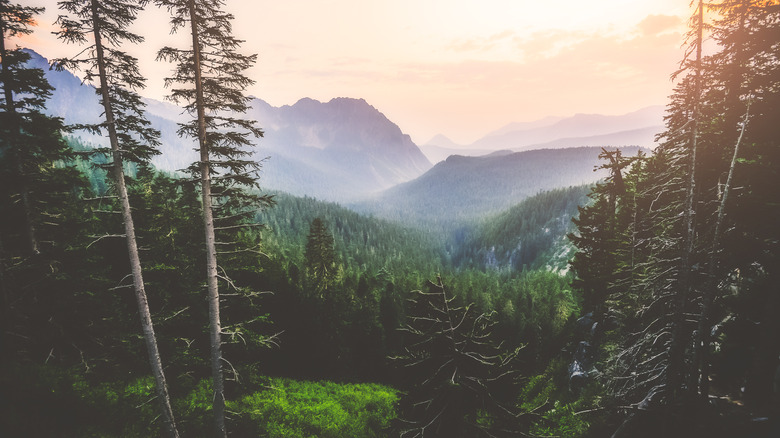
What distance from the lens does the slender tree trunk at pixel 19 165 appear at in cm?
1287

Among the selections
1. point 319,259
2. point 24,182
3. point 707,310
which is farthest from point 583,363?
point 24,182

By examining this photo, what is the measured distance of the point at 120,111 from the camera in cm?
1070

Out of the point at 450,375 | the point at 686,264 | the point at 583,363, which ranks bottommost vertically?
the point at 583,363

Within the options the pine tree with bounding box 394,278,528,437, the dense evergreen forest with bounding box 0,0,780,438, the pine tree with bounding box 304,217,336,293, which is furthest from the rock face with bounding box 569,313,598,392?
the pine tree with bounding box 304,217,336,293

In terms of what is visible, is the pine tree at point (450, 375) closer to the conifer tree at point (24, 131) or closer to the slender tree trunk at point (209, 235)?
the slender tree trunk at point (209, 235)

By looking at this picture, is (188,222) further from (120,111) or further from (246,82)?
(246,82)

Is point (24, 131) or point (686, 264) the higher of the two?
point (24, 131)

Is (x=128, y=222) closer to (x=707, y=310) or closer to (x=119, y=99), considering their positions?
(x=119, y=99)

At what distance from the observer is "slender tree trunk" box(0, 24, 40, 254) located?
12.9m

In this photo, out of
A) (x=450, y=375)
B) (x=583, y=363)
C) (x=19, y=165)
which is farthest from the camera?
(x=583, y=363)

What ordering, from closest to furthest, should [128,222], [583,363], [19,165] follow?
[128,222] < [19,165] < [583,363]

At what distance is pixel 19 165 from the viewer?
13.8 metres

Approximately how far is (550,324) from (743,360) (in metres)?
48.6

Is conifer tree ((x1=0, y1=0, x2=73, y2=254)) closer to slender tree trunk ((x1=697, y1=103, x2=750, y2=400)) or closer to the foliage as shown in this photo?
the foliage
